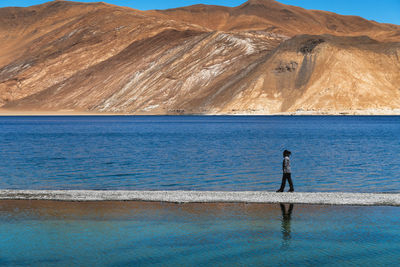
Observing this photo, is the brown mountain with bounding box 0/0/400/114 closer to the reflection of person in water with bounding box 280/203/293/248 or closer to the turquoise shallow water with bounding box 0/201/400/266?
the reflection of person in water with bounding box 280/203/293/248

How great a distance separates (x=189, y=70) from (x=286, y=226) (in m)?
118

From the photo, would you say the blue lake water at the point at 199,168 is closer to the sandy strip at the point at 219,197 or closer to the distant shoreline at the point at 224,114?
the sandy strip at the point at 219,197

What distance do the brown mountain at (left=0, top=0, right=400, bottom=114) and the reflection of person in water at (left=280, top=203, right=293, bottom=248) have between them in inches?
3716

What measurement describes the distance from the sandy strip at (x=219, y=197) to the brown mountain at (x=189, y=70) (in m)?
92.3

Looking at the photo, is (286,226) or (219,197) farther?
(219,197)

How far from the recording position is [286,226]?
14.5m

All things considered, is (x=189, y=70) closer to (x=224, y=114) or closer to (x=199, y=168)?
(x=224, y=114)

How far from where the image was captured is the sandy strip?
57.9ft

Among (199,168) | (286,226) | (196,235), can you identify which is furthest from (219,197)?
(199,168)

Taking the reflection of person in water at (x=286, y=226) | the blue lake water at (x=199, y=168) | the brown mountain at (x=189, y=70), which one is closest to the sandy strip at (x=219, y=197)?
the reflection of person in water at (x=286, y=226)

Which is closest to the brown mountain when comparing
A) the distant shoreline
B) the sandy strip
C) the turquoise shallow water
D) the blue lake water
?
the distant shoreline

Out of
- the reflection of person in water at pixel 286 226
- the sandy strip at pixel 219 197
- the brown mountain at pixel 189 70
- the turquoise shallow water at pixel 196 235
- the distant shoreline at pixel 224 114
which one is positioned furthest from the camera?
the brown mountain at pixel 189 70

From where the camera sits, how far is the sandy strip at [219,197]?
17.7m

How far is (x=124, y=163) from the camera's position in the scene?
31828 millimetres
